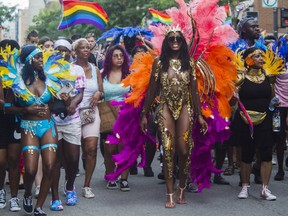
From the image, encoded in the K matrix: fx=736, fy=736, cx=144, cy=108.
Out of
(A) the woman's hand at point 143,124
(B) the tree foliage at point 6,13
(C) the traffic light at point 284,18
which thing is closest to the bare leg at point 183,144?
(A) the woman's hand at point 143,124

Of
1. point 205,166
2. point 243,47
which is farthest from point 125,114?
point 243,47

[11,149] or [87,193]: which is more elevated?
[11,149]

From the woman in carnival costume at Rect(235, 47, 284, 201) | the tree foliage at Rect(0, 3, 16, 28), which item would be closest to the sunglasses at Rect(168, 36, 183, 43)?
the woman in carnival costume at Rect(235, 47, 284, 201)

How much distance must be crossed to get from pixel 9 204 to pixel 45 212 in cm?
55

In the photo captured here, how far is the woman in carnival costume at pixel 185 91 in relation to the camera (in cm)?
831

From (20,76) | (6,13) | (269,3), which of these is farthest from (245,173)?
(6,13)

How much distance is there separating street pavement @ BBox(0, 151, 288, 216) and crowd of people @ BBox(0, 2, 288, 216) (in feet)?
0.50

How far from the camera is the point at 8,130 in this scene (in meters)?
8.09

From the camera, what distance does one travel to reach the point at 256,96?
347 inches

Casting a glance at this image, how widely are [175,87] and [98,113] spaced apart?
1340 mm

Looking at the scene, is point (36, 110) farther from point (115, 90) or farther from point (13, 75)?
point (115, 90)

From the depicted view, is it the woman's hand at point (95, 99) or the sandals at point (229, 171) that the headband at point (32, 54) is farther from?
the sandals at point (229, 171)

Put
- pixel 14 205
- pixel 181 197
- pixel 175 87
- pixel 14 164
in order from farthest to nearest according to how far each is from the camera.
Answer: pixel 181 197, pixel 175 87, pixel 14 164, pixel 14 205

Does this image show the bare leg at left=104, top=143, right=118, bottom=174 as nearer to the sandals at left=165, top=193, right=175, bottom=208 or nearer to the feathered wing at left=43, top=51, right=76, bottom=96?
the sandals at left=165, top=193, right=175, bottom=208
